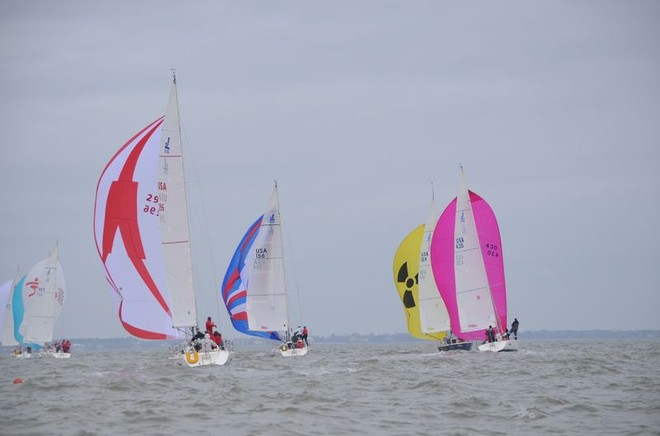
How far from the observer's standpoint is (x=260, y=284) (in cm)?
4244

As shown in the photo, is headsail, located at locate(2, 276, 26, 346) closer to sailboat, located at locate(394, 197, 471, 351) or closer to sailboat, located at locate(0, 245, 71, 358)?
sailboat, located at locate(0, 245, 71, 358)

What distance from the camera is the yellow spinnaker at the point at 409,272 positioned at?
4291cm

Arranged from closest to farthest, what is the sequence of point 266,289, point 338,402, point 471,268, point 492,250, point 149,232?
point 338,402
point 149,232
point 471,268
point 492,250
point 266,289

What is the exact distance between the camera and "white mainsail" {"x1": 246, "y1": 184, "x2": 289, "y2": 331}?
42.3 metres

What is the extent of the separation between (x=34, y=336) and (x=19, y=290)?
21.9 feet

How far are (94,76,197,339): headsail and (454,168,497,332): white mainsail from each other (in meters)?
14.1

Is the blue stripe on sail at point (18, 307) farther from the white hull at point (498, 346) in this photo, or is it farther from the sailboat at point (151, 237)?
the sailboat at point (151, 237)

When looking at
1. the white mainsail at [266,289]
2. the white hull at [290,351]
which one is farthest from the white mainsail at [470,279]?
the white mainsail at [266,289]

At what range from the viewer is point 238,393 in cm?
2017

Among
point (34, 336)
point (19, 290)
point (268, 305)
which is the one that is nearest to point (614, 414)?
point (268, 305)

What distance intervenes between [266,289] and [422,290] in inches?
286

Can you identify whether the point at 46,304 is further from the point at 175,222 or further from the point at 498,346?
the point at 175,222

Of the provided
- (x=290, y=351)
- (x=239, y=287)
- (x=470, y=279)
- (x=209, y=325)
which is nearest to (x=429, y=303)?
(x=470, y=279)

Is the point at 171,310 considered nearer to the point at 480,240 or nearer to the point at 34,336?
the point at 480,240
